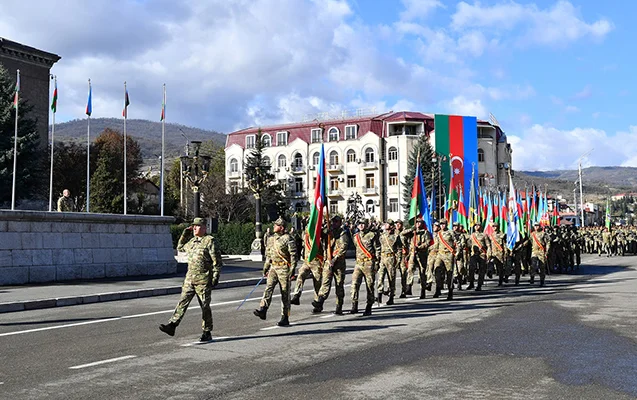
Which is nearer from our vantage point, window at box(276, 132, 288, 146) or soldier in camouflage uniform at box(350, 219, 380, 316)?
soldier in camouflage uniform at box(350, 219, 380, 316)

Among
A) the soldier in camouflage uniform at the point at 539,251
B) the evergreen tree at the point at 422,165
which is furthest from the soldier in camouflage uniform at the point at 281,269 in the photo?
the evergreen tree at the point at 422,165

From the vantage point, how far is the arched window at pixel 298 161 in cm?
8000

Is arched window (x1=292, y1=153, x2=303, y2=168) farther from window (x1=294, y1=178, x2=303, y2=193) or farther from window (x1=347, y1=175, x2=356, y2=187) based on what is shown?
window (x1=347, y1=175, x2=356, y2=187)

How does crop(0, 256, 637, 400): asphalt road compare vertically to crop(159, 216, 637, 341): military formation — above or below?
below

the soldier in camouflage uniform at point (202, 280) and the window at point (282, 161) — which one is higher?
the window at point (282, 161)

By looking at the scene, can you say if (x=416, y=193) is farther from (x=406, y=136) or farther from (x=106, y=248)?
(x=406, y=136)

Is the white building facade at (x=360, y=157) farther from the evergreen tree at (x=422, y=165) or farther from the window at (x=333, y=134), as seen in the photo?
A: the evergreen tree at (x=422, y=165)

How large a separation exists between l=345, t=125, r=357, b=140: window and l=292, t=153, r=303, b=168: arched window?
6341 millimetres

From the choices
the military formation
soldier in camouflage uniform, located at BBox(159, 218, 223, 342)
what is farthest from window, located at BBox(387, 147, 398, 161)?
soldier in camouflage uniform, located at BBox(159, 218, 223, 342)

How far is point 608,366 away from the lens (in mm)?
7801

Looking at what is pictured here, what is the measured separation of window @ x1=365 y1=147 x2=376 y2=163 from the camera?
2987 inches

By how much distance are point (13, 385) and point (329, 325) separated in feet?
18.1

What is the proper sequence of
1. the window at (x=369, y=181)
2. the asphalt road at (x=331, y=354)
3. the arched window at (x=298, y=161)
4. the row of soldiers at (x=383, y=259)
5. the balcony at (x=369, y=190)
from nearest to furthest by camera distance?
the asphalt road at (x=331, y=354), the row of soldiers at (x=383, y=259), the balcony at (x=369, y=190), the window at (x=369, y=181), the arched window at (x=298, y=161)

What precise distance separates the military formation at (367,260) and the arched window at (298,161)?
55.5m
